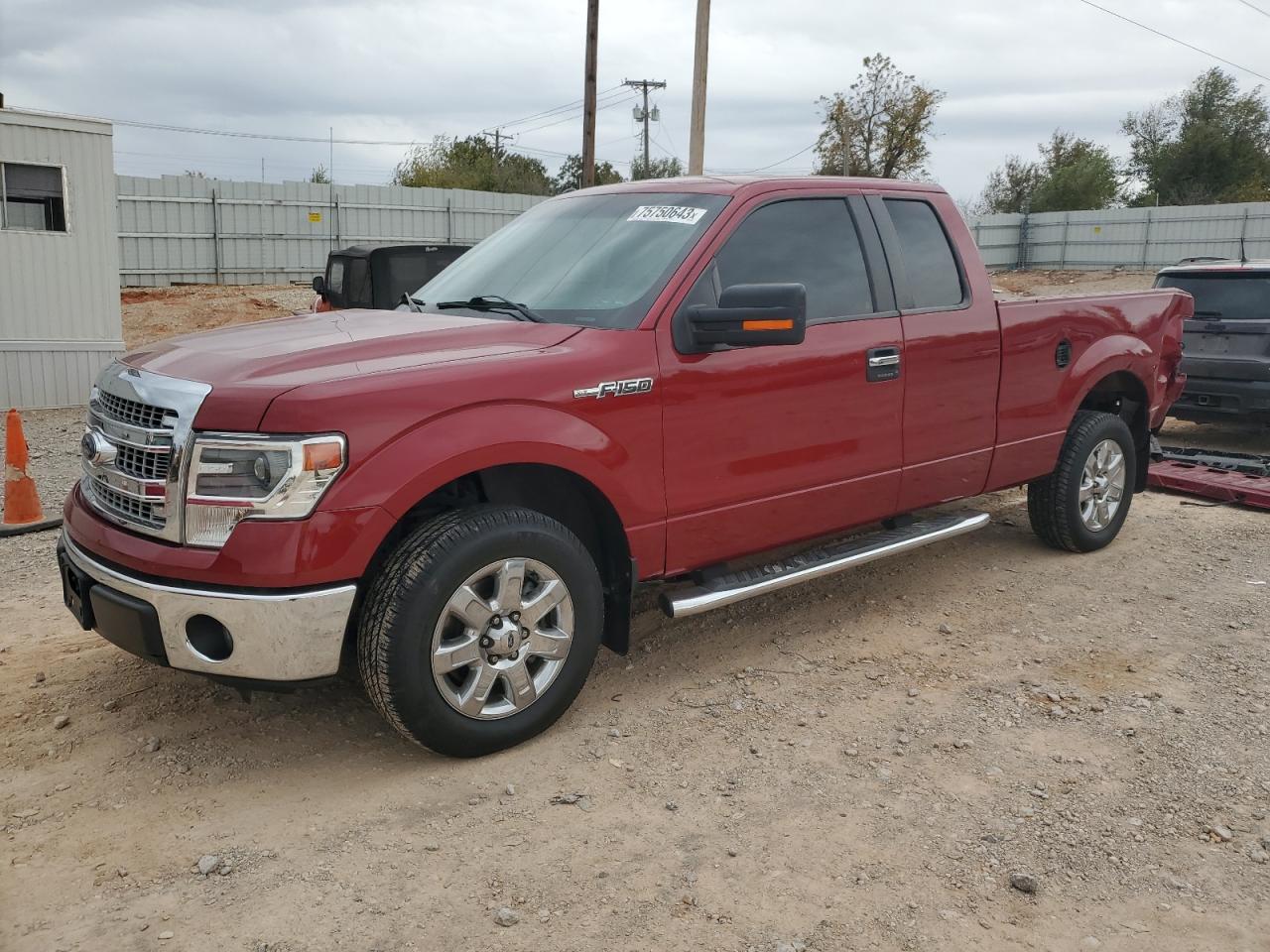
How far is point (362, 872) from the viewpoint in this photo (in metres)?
3.06

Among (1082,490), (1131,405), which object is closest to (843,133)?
(1131,405)

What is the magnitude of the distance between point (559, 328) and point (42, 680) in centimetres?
248

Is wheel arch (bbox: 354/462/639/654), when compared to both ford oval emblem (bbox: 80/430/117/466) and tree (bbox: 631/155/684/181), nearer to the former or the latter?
ford oval emblem (bbox: 80/430/117/466)

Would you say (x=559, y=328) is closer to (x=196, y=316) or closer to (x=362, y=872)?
(x=362, y=872)

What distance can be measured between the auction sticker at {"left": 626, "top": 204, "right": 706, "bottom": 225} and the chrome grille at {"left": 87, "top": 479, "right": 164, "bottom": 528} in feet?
7.09

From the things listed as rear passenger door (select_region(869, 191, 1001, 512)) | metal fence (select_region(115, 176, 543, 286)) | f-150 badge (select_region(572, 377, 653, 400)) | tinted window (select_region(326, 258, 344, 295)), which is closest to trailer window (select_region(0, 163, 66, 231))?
tinted window (select_region(326, 258, 344, 295))

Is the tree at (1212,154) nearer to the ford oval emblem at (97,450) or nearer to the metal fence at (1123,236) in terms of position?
the metal fence at (1123,236)

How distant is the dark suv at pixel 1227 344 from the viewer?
354 inches

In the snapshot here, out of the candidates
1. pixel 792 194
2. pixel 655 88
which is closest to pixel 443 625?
pixel 792 194

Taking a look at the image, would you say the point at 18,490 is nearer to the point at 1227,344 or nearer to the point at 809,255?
the point at 809,255

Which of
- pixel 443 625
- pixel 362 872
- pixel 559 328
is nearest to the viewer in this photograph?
pixel 362 872

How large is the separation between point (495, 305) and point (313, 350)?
91 centimetres

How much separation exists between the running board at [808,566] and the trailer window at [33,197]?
31.7ft

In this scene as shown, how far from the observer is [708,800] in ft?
11.3
